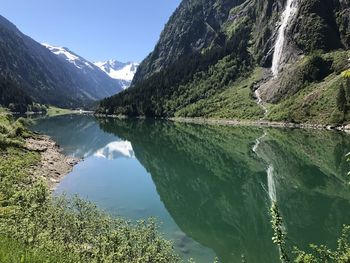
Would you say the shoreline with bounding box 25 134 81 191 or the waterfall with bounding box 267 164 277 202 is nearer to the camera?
the waterfall with bounding box 267 164 277 202

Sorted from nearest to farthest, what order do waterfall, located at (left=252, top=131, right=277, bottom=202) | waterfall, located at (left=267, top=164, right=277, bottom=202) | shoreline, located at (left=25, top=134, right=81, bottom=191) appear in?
waterfall, located at (left=267, top=164, right=277, bottom=202) → waterfall, located at (left=252, top=131, right=277, bottom=202) → shoreline, located at (left=25, top=134, right=81, bottom=191)

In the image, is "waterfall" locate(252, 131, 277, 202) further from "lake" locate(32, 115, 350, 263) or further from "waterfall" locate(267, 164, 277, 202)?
"lake" locate(32, 115, 350, 263)

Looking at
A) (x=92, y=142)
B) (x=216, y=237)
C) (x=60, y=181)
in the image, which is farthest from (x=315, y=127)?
(x=216, y=237)

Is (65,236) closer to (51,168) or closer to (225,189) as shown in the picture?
(225,189)

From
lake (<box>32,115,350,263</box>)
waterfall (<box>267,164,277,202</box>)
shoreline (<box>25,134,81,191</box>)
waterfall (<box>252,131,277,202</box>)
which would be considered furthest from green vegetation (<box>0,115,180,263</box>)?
waterfall (<box>267,164,277,202</box>)

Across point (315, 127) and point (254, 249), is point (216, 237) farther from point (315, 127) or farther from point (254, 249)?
point (315, 127)

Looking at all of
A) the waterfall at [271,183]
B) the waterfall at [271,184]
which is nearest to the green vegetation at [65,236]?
the waterfall at [271,183]

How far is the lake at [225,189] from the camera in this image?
45.5m

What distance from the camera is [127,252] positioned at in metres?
27.5

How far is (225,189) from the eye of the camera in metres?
71.8

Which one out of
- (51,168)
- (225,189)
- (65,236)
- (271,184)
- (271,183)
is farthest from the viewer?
(51,168)

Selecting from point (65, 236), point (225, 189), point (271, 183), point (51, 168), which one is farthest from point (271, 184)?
point (65, 236)

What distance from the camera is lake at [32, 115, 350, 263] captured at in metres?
45.5

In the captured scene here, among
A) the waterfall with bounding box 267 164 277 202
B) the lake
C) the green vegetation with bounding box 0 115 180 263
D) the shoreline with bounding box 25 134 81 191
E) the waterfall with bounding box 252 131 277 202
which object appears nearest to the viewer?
the green vegetation with bounding box 0 115 180 263
